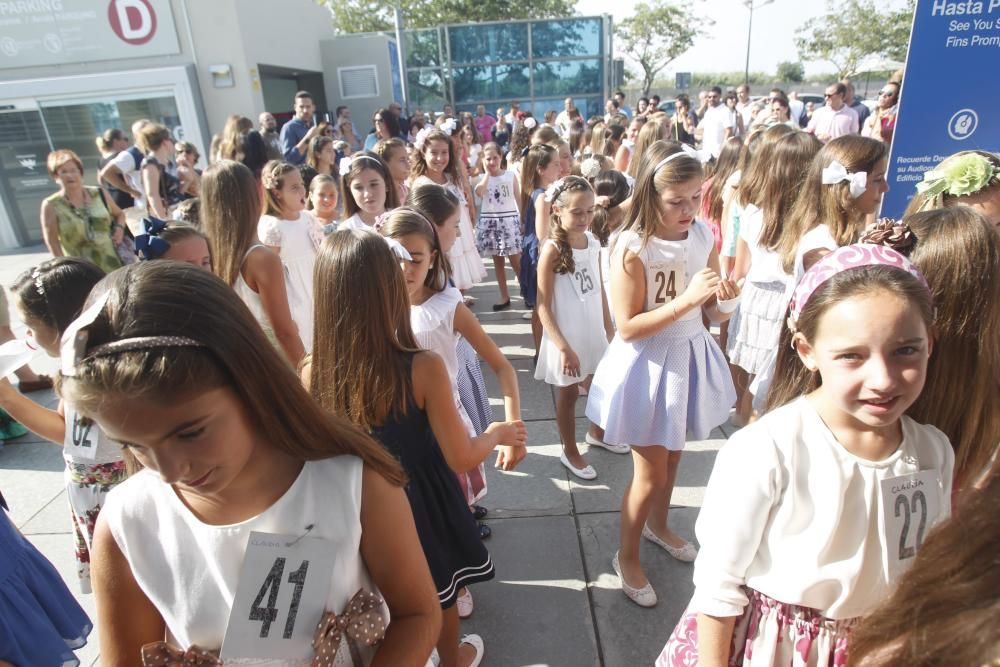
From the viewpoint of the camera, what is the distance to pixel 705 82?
6706cm

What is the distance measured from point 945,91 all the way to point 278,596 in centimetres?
444

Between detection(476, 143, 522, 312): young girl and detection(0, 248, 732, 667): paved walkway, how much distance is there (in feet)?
7.40

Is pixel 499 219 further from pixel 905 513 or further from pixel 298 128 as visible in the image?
pixel 905 513

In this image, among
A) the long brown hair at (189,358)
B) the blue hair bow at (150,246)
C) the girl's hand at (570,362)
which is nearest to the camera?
the long brown hair at (189,358)

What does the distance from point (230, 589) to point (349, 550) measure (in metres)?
0.24

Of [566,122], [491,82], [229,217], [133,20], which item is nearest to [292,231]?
[229,217]

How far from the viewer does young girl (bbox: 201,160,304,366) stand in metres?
2.79

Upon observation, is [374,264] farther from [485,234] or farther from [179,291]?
[485,234]

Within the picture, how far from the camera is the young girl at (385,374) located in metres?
1.75

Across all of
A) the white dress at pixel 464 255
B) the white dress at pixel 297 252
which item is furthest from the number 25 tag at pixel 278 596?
the white dress at pixel 464 255

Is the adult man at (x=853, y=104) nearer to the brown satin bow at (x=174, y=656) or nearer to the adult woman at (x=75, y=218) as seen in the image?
the adult woman at (x=75, y=218)

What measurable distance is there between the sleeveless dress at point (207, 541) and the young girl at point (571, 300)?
6.90ft

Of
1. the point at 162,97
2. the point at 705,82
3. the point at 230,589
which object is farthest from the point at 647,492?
the point at 705,82

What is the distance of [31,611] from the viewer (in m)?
1.71
